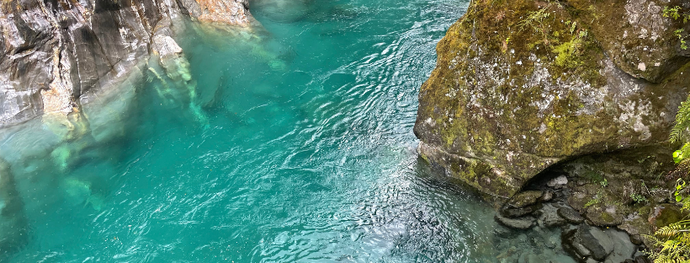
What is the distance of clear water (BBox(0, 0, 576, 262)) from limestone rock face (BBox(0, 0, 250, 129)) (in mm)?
1164

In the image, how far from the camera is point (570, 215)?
8453 mm

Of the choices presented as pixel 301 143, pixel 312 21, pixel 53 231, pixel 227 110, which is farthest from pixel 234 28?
A: pixel 53 231

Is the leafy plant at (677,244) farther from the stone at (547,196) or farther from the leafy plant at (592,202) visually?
the stone at (547,196)

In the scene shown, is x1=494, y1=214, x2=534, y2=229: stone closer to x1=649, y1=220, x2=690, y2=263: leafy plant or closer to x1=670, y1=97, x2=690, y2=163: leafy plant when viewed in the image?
x1=649, y1=220, x2=690, y2=263: leafy plant

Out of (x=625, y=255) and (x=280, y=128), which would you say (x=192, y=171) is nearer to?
(x=280, y=128)

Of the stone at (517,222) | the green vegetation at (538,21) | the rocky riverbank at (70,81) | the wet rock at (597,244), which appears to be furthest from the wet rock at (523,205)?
the rocky riverbank at (70,81)

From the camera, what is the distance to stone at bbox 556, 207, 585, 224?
27.4 feet

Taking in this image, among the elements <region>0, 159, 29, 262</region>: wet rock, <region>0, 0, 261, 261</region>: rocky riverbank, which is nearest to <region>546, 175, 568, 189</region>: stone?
<region>0, 0, 261, 261</region>: rocky riverbank

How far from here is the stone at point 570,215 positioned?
8.34 m

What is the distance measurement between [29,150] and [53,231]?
4305 millimetres

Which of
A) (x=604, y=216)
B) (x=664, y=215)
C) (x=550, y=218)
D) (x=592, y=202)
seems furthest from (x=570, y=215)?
(x=664, y=215)

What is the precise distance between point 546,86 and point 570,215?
9.79 ft

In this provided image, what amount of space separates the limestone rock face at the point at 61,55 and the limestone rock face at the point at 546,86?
13.2 metres

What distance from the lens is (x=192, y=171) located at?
11375 mm
